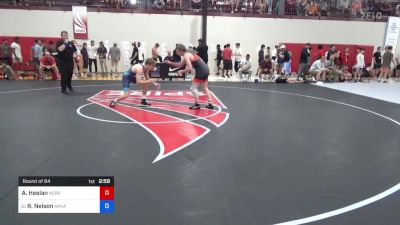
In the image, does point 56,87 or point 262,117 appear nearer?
point 262,117

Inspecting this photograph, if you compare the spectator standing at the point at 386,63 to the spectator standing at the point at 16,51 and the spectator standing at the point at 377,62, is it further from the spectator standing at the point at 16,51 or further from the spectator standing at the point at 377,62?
the spectator standing at the point at 16,51

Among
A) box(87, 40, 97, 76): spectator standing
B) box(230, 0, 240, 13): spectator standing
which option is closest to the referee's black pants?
box(87, 40, 97, 76): spectator standing

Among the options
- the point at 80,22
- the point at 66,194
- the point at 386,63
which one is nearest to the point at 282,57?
the point at 386,63

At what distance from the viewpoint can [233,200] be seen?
3674mm

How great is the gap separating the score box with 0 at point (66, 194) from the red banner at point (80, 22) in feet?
47.0

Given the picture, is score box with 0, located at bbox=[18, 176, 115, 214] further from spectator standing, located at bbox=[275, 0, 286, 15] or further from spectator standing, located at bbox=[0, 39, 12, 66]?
spectator standing, located at bbox=[275, 0, 286, 15]

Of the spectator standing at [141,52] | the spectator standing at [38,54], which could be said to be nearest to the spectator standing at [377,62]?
the spectator standing at [141,52]

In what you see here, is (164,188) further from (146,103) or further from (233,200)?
(146,103)

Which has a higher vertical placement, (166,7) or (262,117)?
(166,7)

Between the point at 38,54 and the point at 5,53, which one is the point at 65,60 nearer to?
the point at 38,54

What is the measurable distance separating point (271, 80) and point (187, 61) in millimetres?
7753

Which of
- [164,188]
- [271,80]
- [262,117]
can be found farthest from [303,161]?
[271,80]

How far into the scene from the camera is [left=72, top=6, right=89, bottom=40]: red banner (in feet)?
52.4

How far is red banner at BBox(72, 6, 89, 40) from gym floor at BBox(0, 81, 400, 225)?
8.18m
